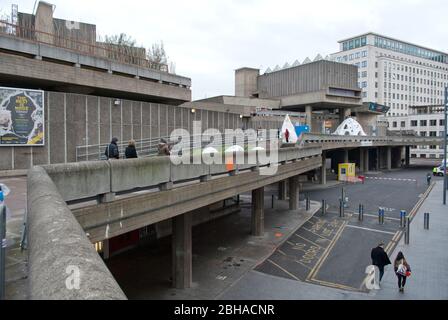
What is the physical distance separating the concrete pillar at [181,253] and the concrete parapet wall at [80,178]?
6.42 m

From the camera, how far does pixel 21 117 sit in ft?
51.2

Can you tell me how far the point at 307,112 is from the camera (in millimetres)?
64625

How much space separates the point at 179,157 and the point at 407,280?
1042 cm

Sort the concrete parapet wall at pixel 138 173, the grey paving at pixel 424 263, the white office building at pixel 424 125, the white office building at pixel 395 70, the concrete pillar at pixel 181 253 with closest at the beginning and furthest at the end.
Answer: the concrete parapet wall at pixel 138 173
the grey paving at pixel 424 263
the concrete pillar at pixel 181 253
the white office building at pixel 424 125
the white office building at pixel 395 70

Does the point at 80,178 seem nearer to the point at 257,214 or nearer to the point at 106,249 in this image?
the point at 106,249

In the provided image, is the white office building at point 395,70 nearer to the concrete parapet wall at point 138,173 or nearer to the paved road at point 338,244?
the paved road at point 338,244

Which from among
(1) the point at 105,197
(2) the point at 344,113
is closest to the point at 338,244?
(1) the point at 105,197

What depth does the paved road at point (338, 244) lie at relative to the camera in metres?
15.1

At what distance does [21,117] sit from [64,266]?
1598 cm

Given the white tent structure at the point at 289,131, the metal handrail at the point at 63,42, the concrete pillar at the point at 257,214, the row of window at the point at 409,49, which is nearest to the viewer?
the metal handrail at the point at 63,42

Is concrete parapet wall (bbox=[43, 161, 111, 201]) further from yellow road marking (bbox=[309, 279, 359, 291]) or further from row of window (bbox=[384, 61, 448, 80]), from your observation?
row of window (bbox=[384, 61, 448, 80])

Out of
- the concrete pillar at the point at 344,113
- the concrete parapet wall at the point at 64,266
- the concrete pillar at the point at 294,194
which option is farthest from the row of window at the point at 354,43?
the concrete parapet wall at the point at 64,266
